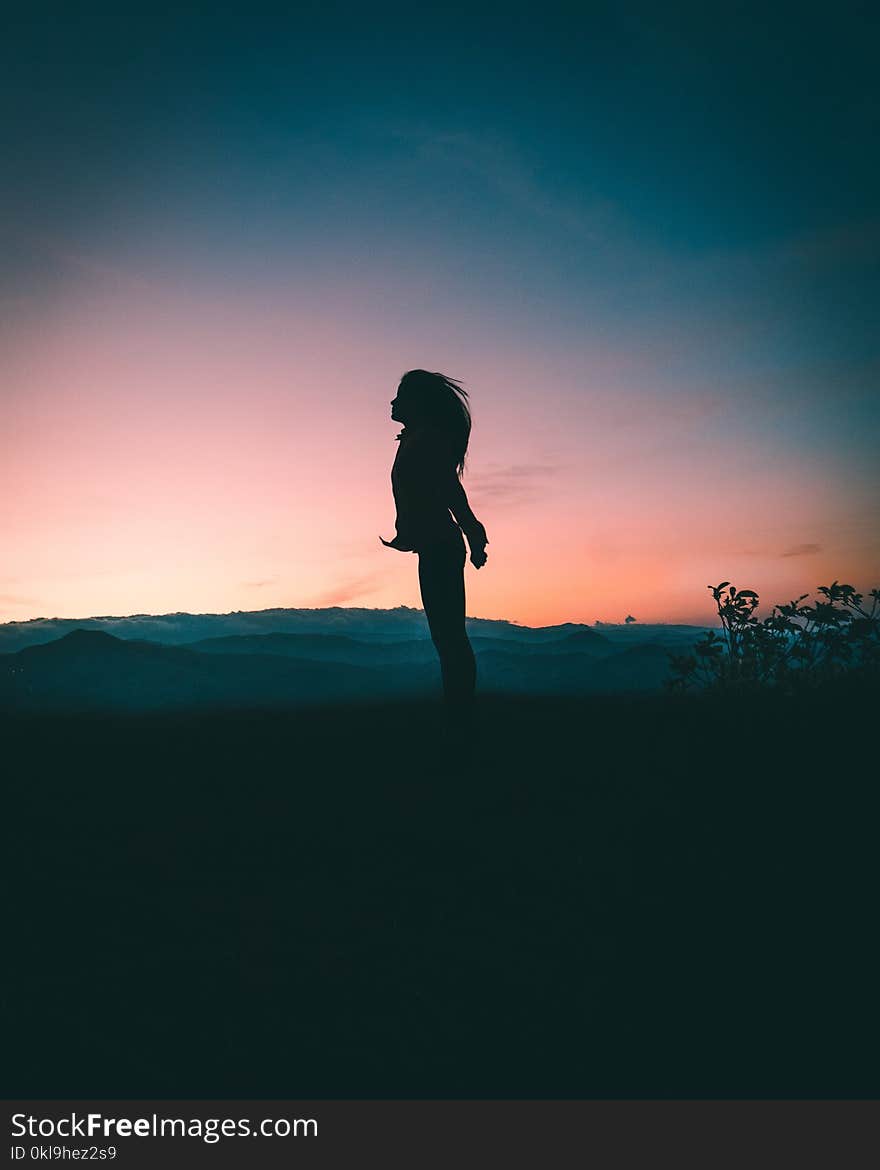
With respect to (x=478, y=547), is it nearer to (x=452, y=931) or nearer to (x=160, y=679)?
(x=452, y=931)

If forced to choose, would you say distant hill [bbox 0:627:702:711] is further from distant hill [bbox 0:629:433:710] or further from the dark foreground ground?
the dark foreground ground

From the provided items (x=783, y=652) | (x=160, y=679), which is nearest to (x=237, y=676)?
(x=160, y=679)

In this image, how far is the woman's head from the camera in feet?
15.8

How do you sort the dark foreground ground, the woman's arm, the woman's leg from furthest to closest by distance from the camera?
the woman's arm
the woman's leg
the dark foreground ground

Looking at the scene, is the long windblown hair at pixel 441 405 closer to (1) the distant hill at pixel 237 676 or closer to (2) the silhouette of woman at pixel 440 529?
(2) the silhouette of woman at pixel 440 529

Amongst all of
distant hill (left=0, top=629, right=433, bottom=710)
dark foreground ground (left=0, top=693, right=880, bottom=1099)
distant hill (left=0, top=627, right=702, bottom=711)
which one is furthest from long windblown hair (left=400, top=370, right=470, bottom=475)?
distant hill (left=0, top=629, right=433, bottom=710)

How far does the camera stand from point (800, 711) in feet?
20.6

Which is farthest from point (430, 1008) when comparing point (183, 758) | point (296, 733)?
point (296, 733)

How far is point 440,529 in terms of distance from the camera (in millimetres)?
4582

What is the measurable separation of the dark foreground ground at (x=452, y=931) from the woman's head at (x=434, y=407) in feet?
8.02

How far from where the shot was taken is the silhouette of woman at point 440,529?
15.0 ft

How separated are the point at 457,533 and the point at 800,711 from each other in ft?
13.5

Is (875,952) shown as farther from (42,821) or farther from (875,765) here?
(42,821)

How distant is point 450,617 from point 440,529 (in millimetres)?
642
